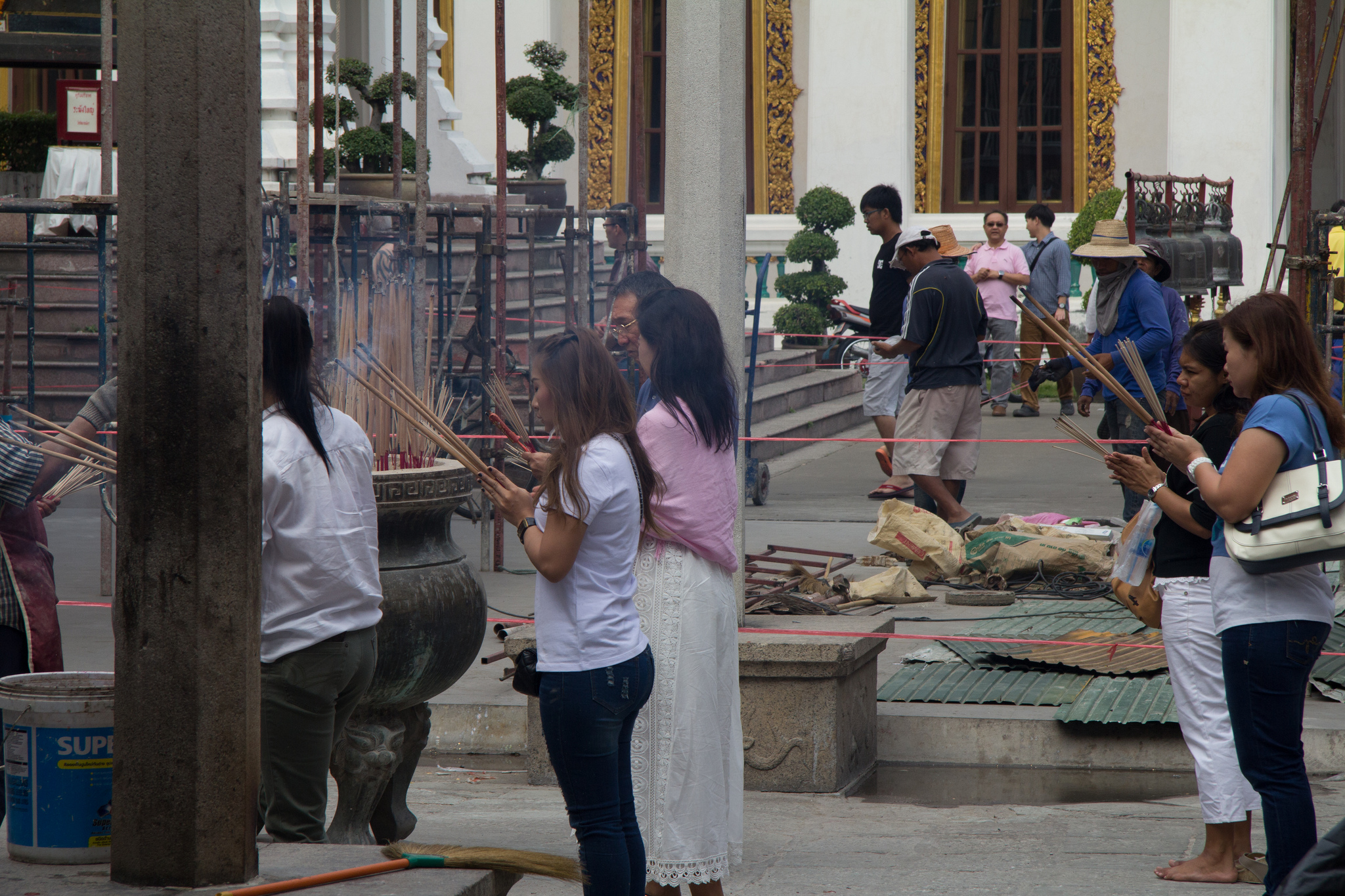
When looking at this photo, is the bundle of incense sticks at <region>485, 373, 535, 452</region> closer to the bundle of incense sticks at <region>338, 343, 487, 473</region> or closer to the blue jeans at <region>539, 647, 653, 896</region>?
the bundle of incense sticks at <region>338, 343, 487, 473</region>

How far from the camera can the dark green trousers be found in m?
3.71

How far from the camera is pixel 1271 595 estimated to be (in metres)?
3.74

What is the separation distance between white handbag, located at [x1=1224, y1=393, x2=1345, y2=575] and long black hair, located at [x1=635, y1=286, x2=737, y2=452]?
129cm

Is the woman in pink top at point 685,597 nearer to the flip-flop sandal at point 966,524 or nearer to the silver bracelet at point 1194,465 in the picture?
the silver bracelet at point 1194,465

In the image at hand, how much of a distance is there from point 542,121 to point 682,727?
479 inches

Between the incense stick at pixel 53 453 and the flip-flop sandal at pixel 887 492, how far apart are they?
24.9 ft

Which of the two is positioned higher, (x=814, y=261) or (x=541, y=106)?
(x=541, y=106)

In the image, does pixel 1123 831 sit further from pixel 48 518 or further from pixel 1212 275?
pixel 1212 275

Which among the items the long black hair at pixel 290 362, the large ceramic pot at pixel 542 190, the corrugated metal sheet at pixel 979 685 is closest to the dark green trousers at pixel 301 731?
the long black hair at pixel 290 362

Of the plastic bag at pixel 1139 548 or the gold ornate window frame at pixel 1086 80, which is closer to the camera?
the plastic bag at pixel 1139 548

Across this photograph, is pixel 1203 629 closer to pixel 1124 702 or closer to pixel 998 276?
pixel 1124 702

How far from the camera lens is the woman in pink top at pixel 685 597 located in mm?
3805

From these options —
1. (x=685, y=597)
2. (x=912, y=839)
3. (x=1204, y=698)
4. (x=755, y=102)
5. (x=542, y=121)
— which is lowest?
(x=912, y=839)

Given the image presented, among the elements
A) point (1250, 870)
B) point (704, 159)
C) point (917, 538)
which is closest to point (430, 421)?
point (704, 159)
